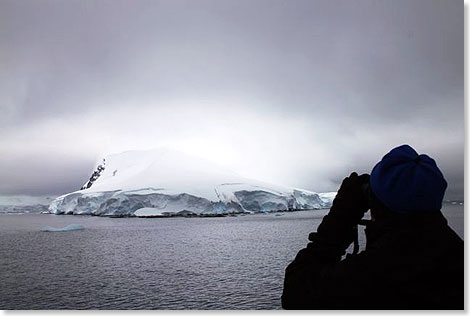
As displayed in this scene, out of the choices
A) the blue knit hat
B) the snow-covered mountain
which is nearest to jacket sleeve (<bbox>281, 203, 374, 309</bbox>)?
the blue knit hat

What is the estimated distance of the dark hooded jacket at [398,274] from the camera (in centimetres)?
83

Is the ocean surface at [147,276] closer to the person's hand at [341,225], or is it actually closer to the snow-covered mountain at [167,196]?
Result: the person's hand at [341,225]

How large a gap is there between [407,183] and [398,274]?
0.69ft

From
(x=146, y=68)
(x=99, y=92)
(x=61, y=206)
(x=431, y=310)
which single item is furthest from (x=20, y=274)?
(x=61, y=206)

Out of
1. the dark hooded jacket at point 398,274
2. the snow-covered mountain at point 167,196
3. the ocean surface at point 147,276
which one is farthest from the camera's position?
the snow-covered mountain at point 167,196

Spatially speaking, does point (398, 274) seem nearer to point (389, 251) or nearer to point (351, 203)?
point (389, 251)

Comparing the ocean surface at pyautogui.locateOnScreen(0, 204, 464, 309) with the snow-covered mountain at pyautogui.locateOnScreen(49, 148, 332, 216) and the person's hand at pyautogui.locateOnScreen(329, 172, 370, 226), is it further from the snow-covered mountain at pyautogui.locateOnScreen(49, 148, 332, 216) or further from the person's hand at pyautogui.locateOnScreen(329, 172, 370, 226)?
the snow-covered mountain at pyautogui.locateOnScreen(49, 148, 332, 216)

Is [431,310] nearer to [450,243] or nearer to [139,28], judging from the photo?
[450,243]

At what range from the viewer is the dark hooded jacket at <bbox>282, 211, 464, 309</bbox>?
2.72 ft

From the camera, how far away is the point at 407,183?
0.88m

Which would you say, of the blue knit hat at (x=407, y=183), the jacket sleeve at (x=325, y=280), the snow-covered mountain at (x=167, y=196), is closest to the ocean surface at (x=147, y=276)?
the blue knit hat at (x=407, y=183)

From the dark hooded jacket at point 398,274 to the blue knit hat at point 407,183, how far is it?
0.10 feet

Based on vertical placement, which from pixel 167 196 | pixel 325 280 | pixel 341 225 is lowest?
pixel 325 280

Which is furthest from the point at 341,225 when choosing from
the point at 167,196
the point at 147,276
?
the point at 167,196
